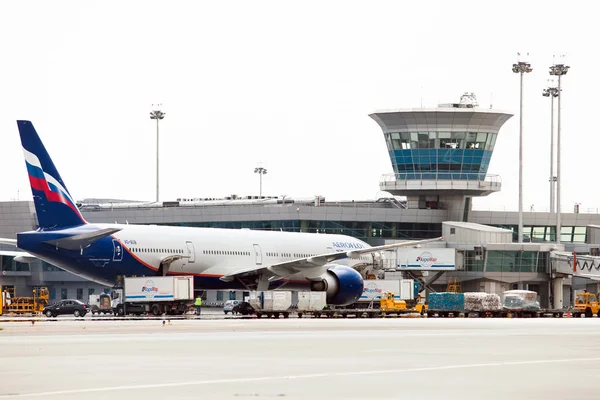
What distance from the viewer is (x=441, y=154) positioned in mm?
109688

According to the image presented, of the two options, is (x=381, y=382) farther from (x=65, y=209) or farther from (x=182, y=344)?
(x=65, y=209)

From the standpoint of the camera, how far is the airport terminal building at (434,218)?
104 m

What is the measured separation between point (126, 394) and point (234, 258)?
55.1 m

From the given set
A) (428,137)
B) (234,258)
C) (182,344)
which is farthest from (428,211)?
(182,344)

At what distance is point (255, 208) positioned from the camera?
112 m

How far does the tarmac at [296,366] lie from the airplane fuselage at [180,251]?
86.3ft

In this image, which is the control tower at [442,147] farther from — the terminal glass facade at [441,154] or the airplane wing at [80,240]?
the airplane wing at [80,240]

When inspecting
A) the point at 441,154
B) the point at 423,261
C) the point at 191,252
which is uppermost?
the point at 441,154

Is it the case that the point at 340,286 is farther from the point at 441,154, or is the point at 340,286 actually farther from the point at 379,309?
the point at 441,154

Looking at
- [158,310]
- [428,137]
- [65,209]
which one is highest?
[428,137]

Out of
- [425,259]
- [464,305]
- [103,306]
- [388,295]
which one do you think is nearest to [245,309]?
[388,295]

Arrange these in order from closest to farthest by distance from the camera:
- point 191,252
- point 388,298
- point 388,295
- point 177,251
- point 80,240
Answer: point 80,240
point 177,251
point 191,252
point 388,298
point 388,295

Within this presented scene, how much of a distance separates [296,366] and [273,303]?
1682 inches

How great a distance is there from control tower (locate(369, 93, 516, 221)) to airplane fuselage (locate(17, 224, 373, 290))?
104ft
